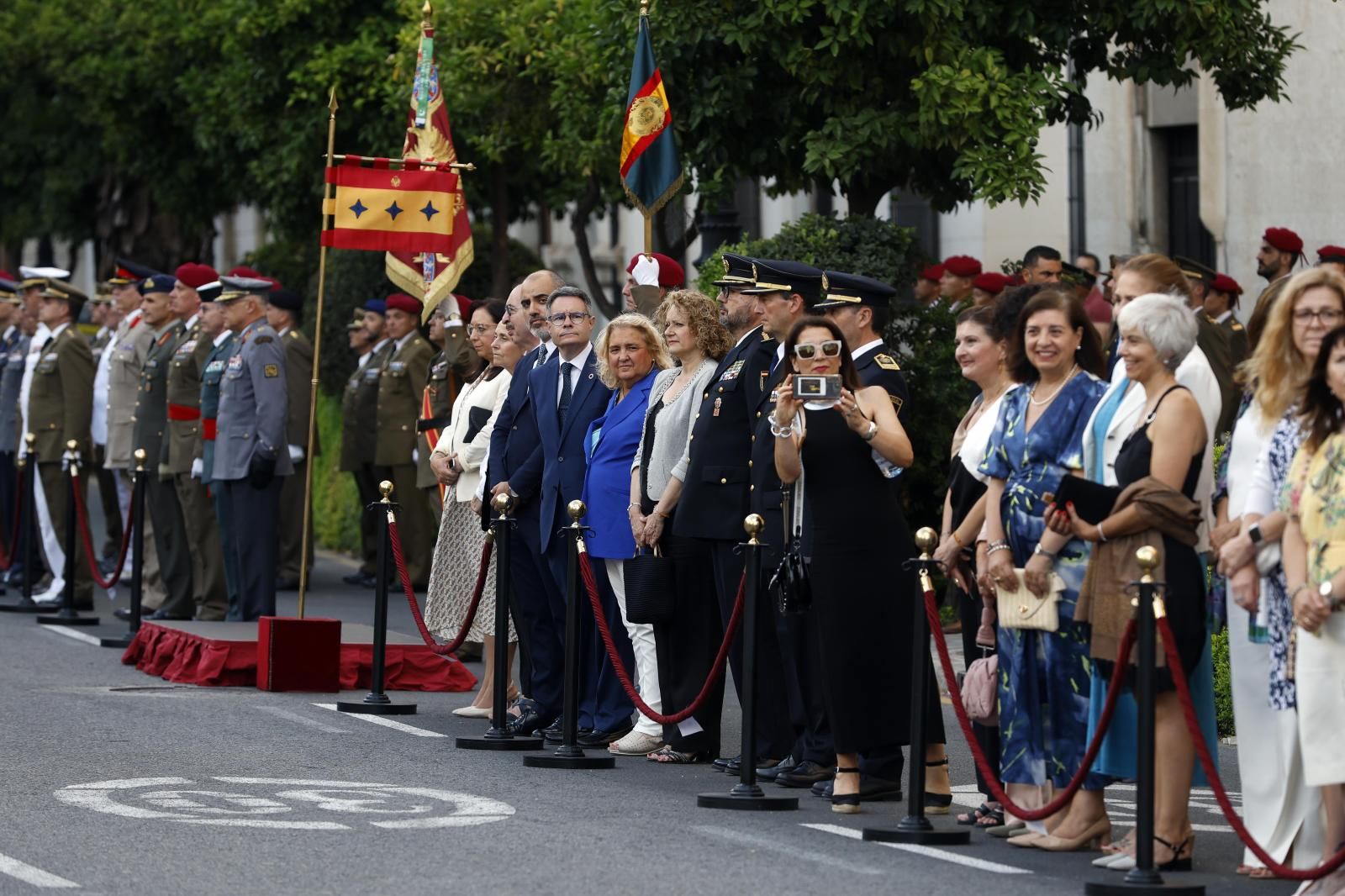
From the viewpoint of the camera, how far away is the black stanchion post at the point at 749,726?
9.56 m

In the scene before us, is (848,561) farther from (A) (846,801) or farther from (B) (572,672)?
(B) (572,672)

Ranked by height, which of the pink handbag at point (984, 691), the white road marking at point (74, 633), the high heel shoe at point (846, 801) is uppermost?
the white road marking at point (74, 633)

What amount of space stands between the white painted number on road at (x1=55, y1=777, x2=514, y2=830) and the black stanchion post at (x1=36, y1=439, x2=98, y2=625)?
23.6 ft

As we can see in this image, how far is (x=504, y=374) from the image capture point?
1280 centimetres

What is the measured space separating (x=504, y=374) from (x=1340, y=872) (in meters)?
6.09

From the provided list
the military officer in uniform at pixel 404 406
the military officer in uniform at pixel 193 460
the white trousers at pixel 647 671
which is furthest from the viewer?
the military officer in uniform at pixel 404 406

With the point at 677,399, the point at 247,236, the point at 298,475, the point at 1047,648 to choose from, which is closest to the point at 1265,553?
the point at 1047,648

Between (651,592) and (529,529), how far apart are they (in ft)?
4.26

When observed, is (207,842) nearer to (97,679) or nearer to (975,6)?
(97,679)

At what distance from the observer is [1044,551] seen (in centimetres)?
852

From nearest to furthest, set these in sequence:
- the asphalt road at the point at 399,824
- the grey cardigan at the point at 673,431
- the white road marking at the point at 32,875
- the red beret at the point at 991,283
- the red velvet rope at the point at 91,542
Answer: the white road marking at the point at 32,875, the asphalt road at the point at 399,824, the grey cardigan at the point at 673,431, the red beret at the point at 991,283, the red velvet rope at the point at 91,542

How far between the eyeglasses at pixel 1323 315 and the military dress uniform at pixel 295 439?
35.4ft

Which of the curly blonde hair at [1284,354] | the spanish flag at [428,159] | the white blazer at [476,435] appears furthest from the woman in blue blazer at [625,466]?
the curly blonde hair at [1284,354]

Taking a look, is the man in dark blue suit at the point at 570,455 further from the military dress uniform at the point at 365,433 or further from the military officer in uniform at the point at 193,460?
the military dress uniform at the point at 365,433
